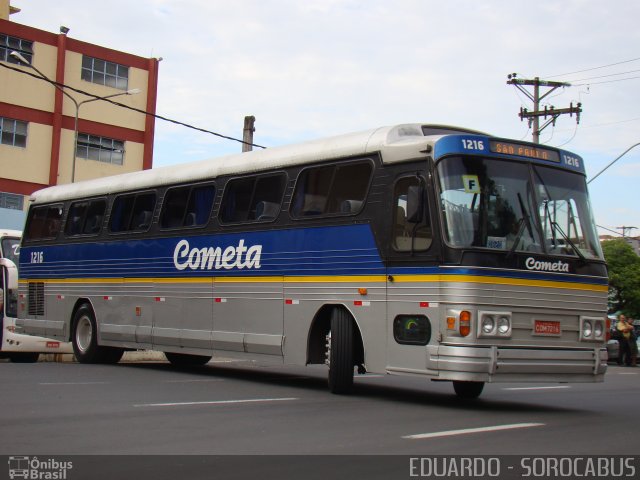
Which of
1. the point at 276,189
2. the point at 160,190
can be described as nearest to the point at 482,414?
the point at 276,189

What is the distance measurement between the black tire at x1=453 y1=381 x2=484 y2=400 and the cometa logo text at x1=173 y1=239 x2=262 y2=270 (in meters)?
3.51

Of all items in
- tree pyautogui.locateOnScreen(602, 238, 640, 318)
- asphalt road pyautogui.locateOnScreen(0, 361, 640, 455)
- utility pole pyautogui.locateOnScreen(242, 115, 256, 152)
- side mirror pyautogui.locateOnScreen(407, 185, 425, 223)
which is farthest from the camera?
tree pyautogui.locateOnScreen(602, 238, 640, 318)

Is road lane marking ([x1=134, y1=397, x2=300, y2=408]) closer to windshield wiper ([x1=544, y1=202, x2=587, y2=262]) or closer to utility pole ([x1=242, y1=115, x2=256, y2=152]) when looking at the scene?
windshield wiper ([x1=544, y1=202, x2=587, y2=262])

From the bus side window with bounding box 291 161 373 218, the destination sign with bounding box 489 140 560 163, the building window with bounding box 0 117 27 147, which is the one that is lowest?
the bus side window with bounding box 291 161 373 218

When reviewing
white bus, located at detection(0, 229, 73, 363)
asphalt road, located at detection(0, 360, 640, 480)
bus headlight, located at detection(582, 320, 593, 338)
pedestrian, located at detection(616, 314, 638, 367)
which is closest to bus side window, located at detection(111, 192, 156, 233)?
asphalt road, located at detection(0, 360, 640, 480)

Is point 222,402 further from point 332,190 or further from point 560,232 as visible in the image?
point 560,232

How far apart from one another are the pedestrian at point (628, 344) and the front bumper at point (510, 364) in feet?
66.3

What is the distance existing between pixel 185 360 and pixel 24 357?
466 centimetres

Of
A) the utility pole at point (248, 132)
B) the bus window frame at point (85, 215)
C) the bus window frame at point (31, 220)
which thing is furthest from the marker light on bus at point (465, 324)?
the utility pole at point (248, 132)

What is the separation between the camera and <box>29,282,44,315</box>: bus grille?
19.6 meters

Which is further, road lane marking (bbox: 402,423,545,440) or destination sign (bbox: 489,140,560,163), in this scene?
destination sign (bbox: 489,140,560,163)

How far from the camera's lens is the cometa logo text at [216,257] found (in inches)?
560

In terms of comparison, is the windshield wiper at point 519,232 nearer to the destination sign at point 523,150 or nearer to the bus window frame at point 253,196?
the destination sign at point 523,150

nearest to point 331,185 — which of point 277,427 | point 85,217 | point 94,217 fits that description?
point 277,427
